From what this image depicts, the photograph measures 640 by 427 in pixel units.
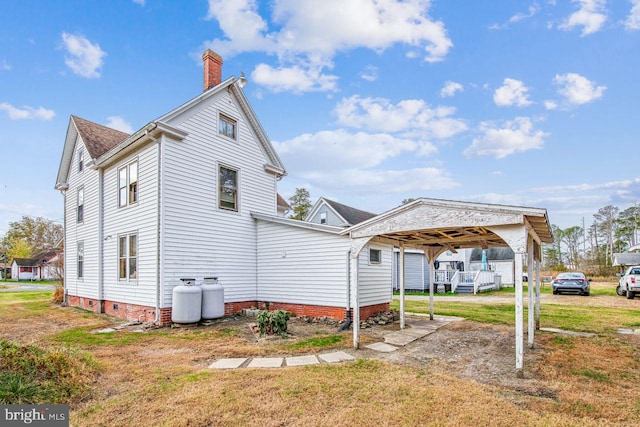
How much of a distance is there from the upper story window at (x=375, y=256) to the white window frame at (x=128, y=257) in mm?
7513

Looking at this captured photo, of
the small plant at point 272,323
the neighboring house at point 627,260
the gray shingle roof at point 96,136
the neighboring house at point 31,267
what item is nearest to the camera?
the small plant at point 272,323

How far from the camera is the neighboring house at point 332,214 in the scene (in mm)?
24219

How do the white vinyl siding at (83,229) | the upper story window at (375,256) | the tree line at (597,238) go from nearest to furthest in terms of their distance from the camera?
the upper story window at (375,256) → the white vinyl siding at (83,229) → the tree line at (597,238)

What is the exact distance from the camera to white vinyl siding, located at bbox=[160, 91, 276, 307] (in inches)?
395

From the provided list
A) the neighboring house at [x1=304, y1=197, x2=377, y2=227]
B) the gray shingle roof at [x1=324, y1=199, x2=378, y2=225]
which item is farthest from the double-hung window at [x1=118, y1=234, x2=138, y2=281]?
the gray shingle roof at [x1=324, y1=199, x2=378, y2=225]

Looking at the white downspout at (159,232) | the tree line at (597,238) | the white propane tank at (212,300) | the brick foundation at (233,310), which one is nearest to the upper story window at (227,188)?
the white downspout at (159,232)

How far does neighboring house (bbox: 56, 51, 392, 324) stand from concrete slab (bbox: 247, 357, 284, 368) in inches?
158

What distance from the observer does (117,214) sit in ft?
39.2

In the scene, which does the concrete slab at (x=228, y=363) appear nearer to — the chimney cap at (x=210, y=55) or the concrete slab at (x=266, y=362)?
the concrete slab at (x=266, y=362)

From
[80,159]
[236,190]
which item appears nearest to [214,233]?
[236,190]

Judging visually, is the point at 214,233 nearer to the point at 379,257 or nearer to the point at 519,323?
the point at 379,257

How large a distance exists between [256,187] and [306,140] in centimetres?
1182

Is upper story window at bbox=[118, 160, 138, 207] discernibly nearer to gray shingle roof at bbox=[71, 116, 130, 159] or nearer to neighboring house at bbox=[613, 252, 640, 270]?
gray shingle roof at bbox=[71, 116, 130, 159]

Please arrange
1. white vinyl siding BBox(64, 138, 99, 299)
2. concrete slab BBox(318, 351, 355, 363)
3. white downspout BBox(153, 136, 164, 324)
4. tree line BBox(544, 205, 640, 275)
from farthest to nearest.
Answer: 1. tree line BBox(544, 205, 640, 275)
2. white vinyl siding BBox(64, 138, 99, 299)
3. white downspout BBox(153, 136, 164, 324)
4. concrete slab BBox(318, 351, 355, 363)
